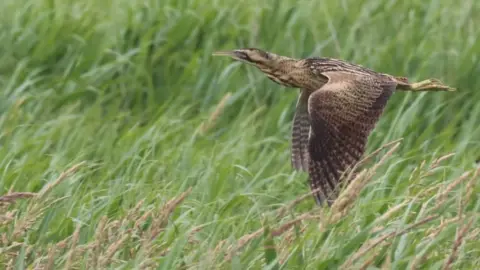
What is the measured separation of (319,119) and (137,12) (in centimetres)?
222

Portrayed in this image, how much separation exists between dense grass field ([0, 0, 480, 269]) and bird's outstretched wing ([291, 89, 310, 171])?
0.07 metres

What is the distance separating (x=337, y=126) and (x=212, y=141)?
101cm

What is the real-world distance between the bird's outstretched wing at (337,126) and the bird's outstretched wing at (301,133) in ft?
1.06

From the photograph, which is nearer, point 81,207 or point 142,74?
point 81,207

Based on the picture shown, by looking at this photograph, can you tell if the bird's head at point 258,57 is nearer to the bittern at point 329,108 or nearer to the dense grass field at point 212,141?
the bittern at point 329,108

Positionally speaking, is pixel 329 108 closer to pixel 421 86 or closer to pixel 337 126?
pixel 337 126

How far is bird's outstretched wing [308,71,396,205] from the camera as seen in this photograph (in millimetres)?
5355

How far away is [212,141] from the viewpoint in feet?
20.9

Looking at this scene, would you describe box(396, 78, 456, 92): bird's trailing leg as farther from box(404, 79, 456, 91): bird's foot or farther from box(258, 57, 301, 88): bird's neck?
box(258, 57, 301, 88): bird's neck

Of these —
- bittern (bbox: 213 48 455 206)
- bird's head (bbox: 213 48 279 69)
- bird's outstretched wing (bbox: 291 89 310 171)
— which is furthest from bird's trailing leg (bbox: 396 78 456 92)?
bird's head (bbox: 213 48 279 69)

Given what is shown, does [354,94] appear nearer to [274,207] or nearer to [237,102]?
[274,207]

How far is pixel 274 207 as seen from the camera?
5.52 m

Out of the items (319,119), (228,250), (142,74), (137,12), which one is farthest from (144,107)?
(228,250)

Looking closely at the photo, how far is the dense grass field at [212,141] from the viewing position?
4.25 meters
